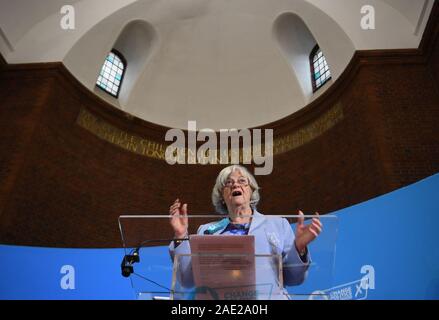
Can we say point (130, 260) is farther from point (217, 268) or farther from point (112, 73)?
point (112, 73)

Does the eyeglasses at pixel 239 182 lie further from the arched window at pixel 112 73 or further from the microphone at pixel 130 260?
the arched window at pixel 112 73

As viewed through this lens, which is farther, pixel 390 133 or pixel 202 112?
pixel 202 112

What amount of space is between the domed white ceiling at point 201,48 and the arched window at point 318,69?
0.23 meters

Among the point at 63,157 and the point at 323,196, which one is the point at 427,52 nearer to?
the point at 323,196

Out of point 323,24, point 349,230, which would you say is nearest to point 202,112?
point 323,24

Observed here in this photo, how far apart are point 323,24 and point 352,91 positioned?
6.87 feet

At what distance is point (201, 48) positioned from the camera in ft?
38.0

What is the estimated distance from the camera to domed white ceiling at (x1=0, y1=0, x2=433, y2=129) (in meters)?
9.36

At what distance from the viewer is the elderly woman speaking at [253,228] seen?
6.40 ft

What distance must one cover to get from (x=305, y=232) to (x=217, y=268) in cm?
52

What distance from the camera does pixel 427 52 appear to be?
8289mm

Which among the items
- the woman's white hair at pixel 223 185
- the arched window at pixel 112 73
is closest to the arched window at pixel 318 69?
the arched window at pixel 112 73

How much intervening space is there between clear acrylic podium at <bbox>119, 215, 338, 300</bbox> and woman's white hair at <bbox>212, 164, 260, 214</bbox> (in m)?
0.44

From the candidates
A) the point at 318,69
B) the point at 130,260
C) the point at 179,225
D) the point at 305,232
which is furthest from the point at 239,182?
the point at 318,69
